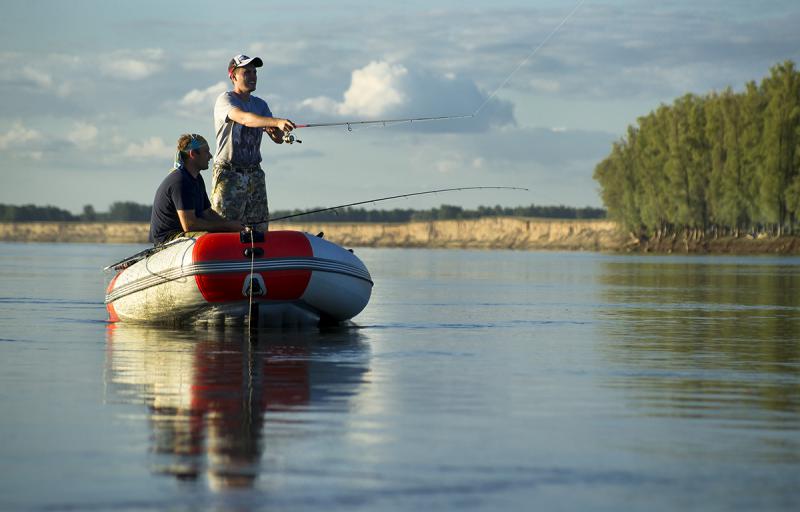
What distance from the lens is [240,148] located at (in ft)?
47.1

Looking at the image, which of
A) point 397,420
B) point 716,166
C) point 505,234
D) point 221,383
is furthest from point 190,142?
point 505,234

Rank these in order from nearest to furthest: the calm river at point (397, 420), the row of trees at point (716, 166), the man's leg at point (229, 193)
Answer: the calm river at point (397, 420), the man's leg at point (229, 193), the row of trees at point (716, 166)

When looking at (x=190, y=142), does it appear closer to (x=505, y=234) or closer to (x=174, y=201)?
(x=174, y=201)

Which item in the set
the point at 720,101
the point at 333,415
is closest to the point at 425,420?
the point at 333,415

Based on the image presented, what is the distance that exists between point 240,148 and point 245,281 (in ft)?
4.78

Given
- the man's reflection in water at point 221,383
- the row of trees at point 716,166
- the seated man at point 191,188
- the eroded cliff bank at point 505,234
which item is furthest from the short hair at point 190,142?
the eroded cliff bank at point 505,234

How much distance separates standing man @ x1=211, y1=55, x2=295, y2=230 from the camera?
14.2 meters

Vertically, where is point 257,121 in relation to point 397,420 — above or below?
above

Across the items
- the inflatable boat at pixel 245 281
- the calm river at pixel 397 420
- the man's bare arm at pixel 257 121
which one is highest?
the man's bare arm at pixel 257 121

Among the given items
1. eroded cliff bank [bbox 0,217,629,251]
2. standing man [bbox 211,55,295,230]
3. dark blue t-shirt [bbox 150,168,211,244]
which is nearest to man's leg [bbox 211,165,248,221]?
standing man [bbox 211,55,295,230]

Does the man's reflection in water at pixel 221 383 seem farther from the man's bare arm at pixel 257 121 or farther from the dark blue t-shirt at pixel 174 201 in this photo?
the man's bare arm at pixel 257 121

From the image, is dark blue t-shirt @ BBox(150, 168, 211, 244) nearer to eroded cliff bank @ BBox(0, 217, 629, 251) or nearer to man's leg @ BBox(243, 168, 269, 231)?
man's leg @ BBox(243, 168, 269, 231)

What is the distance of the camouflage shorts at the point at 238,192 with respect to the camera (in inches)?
571

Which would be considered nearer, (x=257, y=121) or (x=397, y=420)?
(x=397, y=420)
